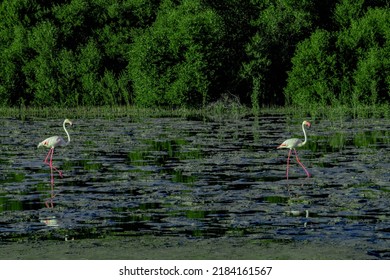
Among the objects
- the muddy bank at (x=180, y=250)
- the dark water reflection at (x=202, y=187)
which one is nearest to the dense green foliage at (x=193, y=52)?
the dark water reflection at (x=202, y=187)

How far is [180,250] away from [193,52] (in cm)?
4057

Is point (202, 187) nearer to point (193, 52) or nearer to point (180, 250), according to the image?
point (180, 250)

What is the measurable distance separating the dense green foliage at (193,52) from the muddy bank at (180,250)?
3580cm

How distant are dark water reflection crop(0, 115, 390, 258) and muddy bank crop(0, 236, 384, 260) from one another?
47 cm

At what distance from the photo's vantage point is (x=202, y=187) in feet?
59.9

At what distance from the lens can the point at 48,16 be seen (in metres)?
60.5

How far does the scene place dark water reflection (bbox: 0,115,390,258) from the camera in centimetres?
1376

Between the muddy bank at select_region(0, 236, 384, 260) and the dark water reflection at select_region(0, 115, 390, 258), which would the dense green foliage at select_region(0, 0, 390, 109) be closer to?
the dark water reflection at select_region(0, 115, 390, 258)

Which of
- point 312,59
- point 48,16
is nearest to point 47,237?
point 312,59

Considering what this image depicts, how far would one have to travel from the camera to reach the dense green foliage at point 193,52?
5188cm
